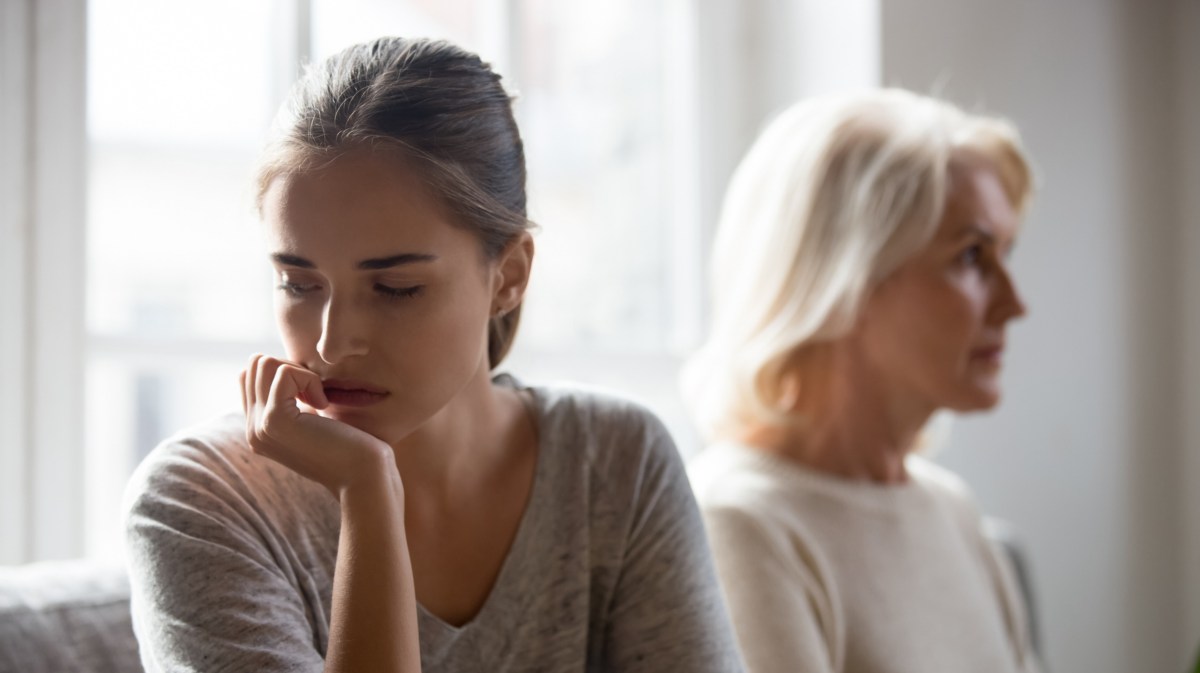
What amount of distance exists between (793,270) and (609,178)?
0.75 meters

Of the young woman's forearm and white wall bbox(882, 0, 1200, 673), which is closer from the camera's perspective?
the young woman's forearm

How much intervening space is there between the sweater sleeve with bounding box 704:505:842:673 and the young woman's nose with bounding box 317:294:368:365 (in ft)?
2.18

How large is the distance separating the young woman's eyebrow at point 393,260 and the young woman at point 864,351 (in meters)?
0.68

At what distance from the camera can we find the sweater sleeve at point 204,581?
896mm

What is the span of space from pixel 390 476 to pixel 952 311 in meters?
0.94

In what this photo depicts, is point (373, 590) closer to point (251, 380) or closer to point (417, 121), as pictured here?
point (251, 380)

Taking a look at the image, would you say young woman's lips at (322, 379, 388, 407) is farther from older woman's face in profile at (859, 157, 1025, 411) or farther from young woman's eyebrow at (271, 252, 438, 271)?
older woman's face in profile at (859, 157, 1025, 411)

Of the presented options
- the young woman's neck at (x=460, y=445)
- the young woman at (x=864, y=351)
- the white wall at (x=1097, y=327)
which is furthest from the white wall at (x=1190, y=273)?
the young woman's neck at (x=460, y=445)

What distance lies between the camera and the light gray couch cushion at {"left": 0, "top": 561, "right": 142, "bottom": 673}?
1032mm

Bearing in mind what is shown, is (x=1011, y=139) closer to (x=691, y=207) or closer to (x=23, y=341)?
(x=691, y=207)

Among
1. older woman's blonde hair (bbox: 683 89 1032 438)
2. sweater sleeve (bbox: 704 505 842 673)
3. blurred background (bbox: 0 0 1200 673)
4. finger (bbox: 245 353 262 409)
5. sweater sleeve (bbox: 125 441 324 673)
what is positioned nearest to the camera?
sweater sleeve (bbox: 125 441 324 673)

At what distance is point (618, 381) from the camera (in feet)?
7.47

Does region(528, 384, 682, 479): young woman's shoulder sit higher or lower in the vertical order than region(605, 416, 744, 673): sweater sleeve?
higher

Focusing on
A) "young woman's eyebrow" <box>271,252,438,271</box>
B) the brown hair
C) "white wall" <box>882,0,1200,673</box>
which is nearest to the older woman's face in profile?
"white wall" <box>882,0,1200,673</box>
